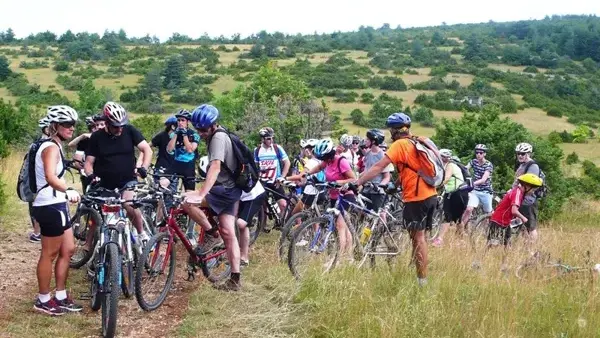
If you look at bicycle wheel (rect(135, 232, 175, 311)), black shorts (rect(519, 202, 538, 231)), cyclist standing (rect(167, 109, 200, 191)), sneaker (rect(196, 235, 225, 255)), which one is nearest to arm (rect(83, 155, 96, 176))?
bicycle wheel (rect(135, 232, 175, 311))

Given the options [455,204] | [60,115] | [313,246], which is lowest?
[455,204]

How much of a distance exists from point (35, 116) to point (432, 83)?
64.9 meters

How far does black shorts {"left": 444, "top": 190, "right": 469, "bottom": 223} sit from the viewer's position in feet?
35.9

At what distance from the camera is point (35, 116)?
2655 cm

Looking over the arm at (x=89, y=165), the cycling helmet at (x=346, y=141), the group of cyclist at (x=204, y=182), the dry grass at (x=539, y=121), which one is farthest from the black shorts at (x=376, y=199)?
the dry grass at (x=539, y=121)

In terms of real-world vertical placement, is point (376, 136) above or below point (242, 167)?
below

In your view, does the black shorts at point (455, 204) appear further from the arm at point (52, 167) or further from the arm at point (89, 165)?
the arm at point (52, 167)

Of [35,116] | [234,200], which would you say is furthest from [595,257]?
[35,116]

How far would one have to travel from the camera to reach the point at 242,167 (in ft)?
20.9

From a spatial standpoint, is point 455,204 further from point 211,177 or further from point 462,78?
point 462,78

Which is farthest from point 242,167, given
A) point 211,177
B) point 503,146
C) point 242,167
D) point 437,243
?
point 503,146

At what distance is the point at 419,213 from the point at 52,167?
3596mm

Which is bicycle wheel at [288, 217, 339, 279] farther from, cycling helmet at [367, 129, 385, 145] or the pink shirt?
cycling helmet at [367, 129, 385, 145]

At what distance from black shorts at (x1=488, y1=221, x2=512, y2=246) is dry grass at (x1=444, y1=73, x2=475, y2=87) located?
80.3 m
